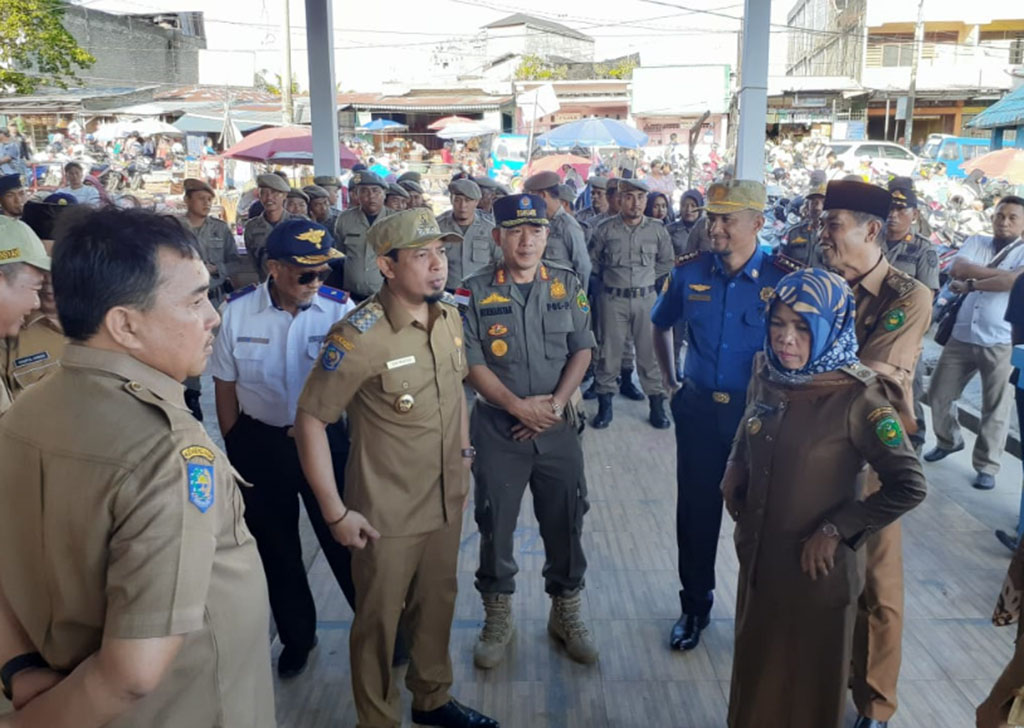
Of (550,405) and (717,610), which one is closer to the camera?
(550,405)

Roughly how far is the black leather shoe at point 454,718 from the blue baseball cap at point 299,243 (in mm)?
1623

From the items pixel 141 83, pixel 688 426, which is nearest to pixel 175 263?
pixel 688 426

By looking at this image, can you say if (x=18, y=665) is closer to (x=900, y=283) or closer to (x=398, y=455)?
(x=398, y=455)

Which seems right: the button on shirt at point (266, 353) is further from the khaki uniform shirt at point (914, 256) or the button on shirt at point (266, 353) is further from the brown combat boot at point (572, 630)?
the khaki uniform shirt at point (914, 256)

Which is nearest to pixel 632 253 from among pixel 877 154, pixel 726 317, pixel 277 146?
pixel 726 317

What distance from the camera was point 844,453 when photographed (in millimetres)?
2164

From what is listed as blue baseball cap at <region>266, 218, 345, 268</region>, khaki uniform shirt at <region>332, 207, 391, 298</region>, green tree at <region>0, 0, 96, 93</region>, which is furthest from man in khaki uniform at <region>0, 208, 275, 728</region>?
green tree at <region>0, 0, 96, 93</region>

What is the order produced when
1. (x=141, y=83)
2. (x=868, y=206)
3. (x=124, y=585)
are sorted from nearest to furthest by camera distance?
(x=124, y=585) < (x=868, y=206) < (x=141, y=83)

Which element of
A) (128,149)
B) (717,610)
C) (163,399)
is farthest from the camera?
(128,149)

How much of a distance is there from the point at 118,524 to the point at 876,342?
7.84 feet

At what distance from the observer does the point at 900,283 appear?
2750mm

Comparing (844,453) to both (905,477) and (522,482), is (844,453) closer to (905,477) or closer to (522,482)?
(905,477)

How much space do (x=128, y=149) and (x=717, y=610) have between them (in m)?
26.8

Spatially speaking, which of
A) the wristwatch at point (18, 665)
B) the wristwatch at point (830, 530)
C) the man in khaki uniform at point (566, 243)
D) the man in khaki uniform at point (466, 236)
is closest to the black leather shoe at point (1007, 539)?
the wristwatch at point (830, 530)
